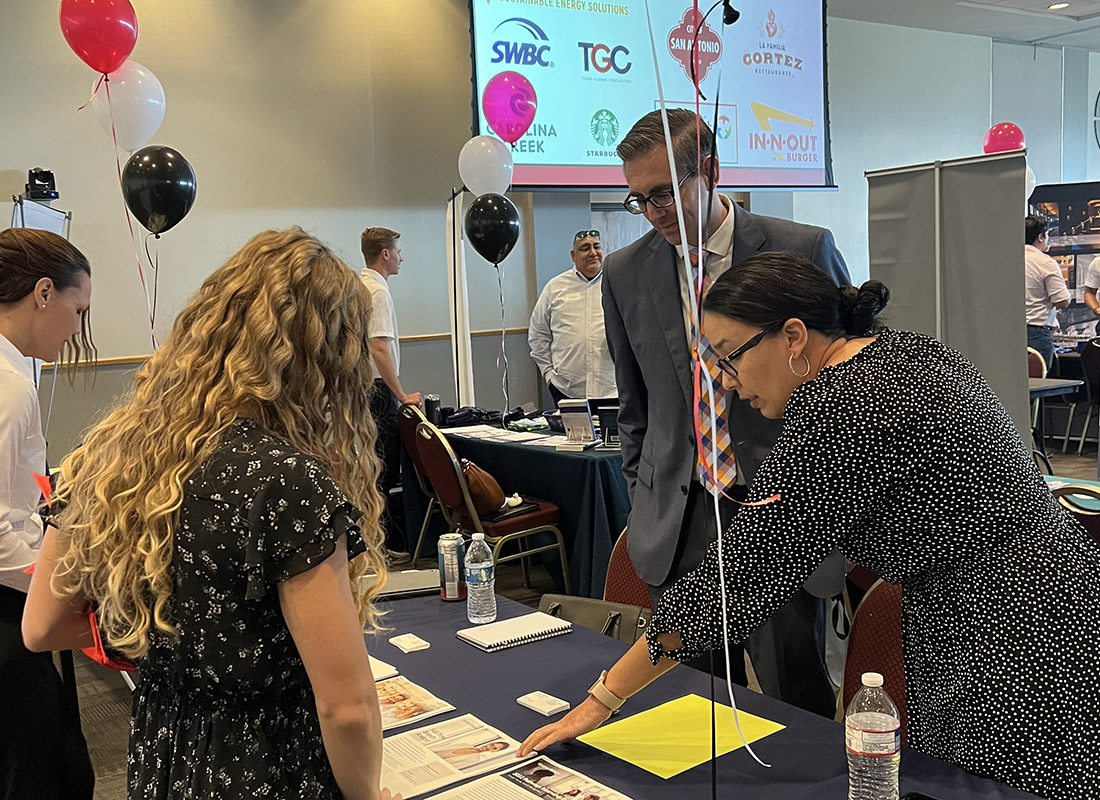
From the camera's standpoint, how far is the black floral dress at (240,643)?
100 cm

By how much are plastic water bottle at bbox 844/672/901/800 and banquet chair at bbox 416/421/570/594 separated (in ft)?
8.60

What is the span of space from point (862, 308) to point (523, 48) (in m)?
5.06

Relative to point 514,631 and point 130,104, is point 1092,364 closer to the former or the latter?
point 514,631

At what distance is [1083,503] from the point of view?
2.30m

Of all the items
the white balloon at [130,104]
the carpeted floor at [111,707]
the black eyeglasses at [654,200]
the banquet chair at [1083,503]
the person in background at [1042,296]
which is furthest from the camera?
the person in background at [1042,296]

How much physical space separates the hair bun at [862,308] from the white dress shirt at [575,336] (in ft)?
13.2

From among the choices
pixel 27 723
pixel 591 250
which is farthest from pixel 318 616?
pixel 591 250

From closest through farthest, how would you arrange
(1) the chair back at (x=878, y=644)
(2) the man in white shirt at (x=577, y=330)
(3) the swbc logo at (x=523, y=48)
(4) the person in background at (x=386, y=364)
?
(1) the chair back at (x=878, y=644), (4) the person in background at (x=386, y=364), (2) the man in white shirt at (x=577, y=330), (3) the swbc logo at (x=523, y=48)

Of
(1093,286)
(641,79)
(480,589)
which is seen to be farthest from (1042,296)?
(480,589)

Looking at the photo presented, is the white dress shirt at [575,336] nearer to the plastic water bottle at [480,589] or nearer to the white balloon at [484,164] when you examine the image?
the white balloon at [484,164]

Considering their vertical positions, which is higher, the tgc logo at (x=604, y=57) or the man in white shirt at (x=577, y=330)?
the tgc logo at (x=604, y=57)

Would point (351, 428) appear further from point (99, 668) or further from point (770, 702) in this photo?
point (99, 668)

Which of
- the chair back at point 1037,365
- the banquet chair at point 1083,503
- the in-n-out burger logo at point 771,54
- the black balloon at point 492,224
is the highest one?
the in-n-out burger logo at point 771,54

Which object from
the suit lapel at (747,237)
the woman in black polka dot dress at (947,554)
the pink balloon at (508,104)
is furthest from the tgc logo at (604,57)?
the woman in black polka dot dress at (947,554)
